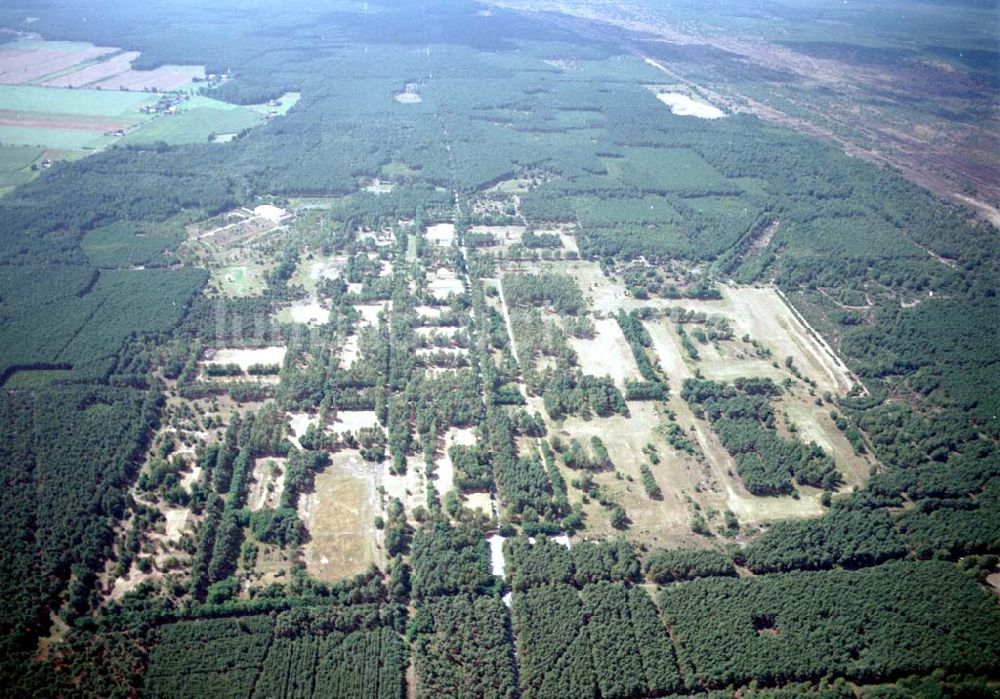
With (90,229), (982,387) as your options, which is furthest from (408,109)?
(982,387)

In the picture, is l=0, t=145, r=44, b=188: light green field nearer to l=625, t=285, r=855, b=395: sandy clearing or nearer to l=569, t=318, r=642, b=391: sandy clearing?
l=569, t=318, r=642, b=391: sandy clearing

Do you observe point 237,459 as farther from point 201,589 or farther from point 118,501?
point 201,589

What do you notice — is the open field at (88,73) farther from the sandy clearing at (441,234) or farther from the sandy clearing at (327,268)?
the sandy clearing at (327,268)

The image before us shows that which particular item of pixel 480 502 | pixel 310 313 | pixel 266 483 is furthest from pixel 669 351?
pixel 266 483

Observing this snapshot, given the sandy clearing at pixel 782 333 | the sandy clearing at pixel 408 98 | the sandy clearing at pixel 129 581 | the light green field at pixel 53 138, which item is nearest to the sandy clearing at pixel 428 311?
the sandy clearing at pixel 782 333

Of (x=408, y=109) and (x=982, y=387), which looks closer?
(x=982, y=387)

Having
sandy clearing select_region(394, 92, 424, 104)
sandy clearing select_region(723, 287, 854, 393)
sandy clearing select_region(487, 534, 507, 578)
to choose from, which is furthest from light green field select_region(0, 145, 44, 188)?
sandy clearing select_region(723, 287, 854, 393)
